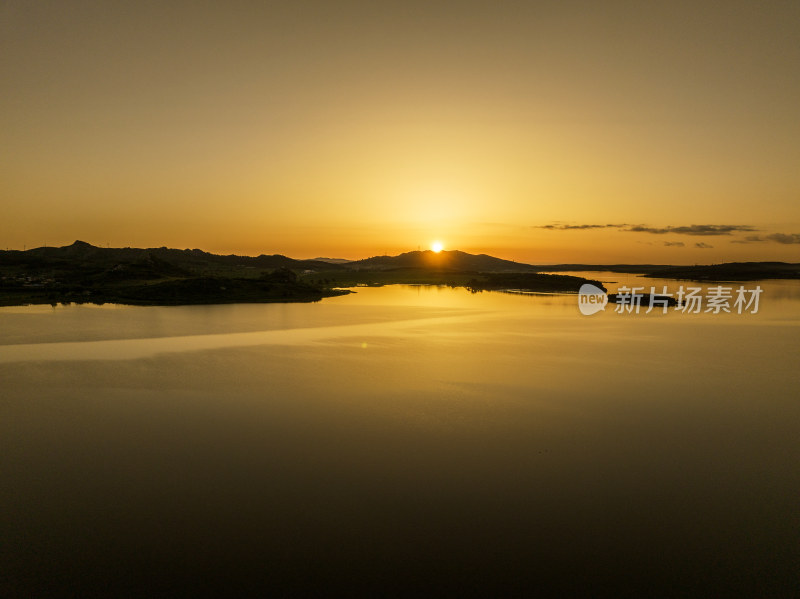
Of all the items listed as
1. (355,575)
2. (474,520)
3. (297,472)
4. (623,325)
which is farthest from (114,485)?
(623,325)

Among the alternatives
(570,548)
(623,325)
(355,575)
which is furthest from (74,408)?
(623,325)

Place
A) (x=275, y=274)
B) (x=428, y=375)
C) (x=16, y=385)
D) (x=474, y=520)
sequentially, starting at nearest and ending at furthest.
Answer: (x=474, y=520) → (x=16, y=385) → (x=428, y=375) → (x=275, y=274)

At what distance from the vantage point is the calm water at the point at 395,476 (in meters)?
9.52

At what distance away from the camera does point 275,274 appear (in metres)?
92.3

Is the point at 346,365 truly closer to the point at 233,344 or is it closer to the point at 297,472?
the point at 233,344

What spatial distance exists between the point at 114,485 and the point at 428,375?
54.5 ft

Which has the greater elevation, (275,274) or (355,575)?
(275,274)

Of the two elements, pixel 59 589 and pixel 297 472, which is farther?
pixel 297 472

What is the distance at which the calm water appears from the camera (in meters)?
9.52

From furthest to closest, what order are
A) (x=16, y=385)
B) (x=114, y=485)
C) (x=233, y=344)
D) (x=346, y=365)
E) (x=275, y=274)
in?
(x=275, y=274)
(x=233, y=344)
(x=346, y=365)
(x=16, y=385)
(x=114, y=485)

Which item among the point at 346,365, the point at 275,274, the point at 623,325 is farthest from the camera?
the point at 275,274

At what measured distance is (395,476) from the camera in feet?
A: 44.2

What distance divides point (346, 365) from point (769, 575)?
22.3 m

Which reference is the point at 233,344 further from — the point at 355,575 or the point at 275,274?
the point at 275,274
